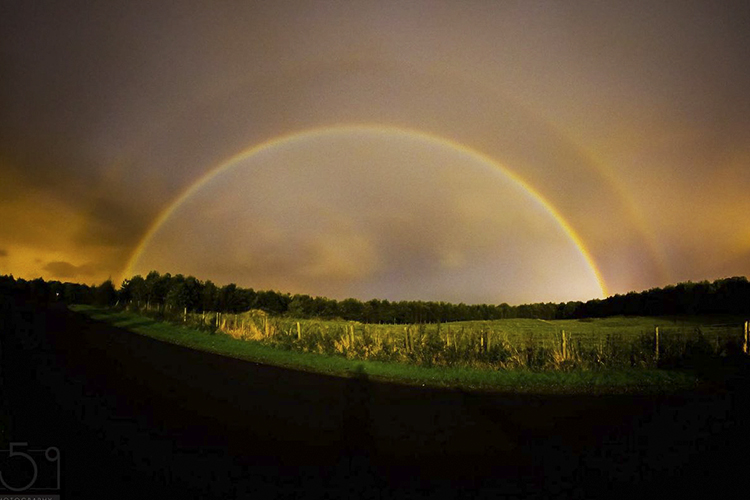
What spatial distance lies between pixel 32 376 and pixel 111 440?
7092mm

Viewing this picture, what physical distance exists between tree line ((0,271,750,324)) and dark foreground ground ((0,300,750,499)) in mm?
85359

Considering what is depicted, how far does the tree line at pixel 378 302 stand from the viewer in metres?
102

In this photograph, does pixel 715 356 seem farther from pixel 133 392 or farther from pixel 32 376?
pixel 32 376

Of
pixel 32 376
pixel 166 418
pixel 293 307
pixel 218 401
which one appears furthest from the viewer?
pixel 293 307

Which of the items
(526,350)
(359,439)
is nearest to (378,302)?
(526,350)

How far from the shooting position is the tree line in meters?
102

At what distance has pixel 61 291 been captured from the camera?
140m

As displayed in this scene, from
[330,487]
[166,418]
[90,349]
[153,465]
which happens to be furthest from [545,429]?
[90,349]

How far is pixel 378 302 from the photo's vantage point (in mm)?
138125

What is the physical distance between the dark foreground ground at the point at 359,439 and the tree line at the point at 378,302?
280 feet

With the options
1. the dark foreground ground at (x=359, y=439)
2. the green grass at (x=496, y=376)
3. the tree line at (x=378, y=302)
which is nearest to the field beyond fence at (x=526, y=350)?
the green grass at (x=496, y=376)

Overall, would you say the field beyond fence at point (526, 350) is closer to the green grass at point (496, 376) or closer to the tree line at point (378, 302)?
the green grass at point (496, 376)

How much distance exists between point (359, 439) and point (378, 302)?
131641 mm

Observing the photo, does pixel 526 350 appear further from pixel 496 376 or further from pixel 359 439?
pixel 359 439
